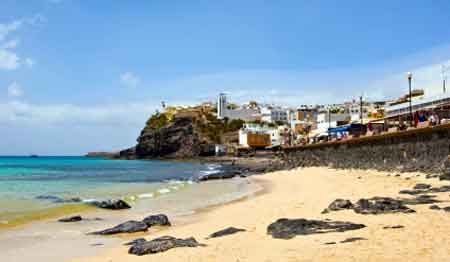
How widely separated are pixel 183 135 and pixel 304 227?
12081 centimetres

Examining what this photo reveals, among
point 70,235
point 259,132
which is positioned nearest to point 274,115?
point 259,132

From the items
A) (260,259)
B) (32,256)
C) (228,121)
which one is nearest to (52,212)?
(32,256)

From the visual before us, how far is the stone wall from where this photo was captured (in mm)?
22359

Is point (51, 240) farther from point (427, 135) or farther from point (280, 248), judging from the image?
point (427, 135)

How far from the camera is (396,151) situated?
91.4ft

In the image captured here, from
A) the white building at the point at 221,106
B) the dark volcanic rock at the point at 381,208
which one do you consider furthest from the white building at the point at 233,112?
the dark volcanic rock at the point at 381,208

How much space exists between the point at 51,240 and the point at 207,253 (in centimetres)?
517

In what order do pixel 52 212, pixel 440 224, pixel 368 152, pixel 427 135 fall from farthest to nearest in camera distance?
pixel 368 152
pixel 427 135
pixel 52 212
pixel 440 224

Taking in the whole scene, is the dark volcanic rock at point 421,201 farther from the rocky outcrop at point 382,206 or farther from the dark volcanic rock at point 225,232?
the dark volcanic rock at point 225,232

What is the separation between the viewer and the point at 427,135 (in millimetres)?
23719

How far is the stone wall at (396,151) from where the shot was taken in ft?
73.4

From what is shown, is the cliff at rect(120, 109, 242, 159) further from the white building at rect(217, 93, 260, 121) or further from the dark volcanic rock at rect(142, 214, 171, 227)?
the dark volcanic rock at rect(142, 214, 171, 227)

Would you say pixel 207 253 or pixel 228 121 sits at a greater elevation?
pixel 228 121

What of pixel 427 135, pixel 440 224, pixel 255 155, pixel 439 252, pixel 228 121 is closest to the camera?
pixel 439 252
